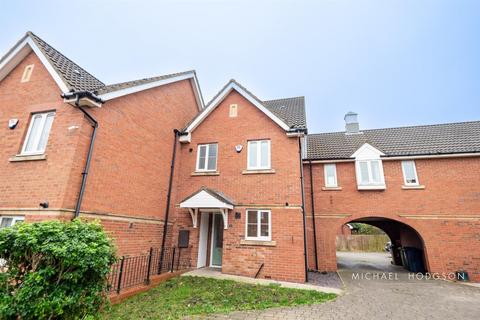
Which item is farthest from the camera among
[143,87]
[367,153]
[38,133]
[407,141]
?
[407,141]

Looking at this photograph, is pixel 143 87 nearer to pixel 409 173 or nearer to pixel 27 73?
pixel 27 73

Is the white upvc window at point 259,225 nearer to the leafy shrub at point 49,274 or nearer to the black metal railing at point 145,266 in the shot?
the black metal railing at point 145,266

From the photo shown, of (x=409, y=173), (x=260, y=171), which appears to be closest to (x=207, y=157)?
(x=260, y=171)

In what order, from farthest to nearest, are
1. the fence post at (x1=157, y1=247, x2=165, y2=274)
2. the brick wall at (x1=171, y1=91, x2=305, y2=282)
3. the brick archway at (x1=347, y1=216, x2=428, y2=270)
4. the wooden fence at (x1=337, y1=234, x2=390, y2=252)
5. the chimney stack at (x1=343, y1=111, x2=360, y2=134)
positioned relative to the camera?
1. the wooden fence at (x1=337, y1=234, x2=390, y2=252)
2. the chimney stack at (x1=343, y1=111, x2=360, y2=134)
3. the brick archway at (x1=347, y1=216, x2=428, y2=270)
4. the fence post at (x1=157, y1=247, x2=165, y2=274)
5. the brick wall at (x1=171, y1=91, x2=305, y2=282)

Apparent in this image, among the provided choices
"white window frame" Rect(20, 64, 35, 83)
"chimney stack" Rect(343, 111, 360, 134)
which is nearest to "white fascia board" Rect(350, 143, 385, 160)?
"chimney stack" Rect(343, 111, 360, 134)

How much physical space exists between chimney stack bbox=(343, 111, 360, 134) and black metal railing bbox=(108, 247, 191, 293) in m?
13.1

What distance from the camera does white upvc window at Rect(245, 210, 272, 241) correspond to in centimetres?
945

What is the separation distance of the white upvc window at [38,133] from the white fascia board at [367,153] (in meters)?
13.9

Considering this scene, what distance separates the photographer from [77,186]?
22.2 feet

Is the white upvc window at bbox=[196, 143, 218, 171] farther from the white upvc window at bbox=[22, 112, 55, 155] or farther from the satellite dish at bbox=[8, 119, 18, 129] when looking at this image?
the satellite dish at bbox=[8, 119, 18, 129]

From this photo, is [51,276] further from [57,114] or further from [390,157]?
[390,157]

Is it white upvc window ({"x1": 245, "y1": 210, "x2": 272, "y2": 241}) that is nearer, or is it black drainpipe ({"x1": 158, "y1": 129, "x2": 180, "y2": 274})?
white upvc window ({"x1": 245, "y1": 210, "x2": 272, "y2": 241})

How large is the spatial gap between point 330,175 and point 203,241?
7.88 metres

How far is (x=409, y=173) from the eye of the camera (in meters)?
11.7
